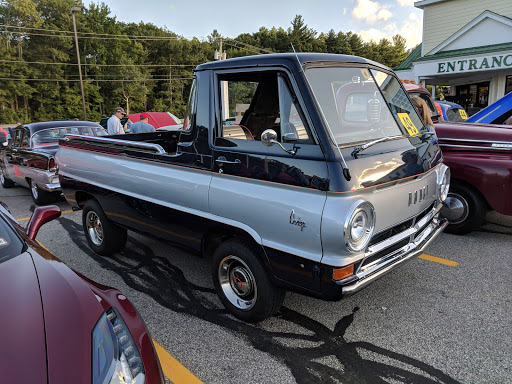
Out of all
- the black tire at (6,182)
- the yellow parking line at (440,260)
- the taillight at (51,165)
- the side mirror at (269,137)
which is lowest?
the yellow parking line at (440,260)

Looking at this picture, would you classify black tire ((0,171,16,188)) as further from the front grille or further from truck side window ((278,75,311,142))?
the front grille

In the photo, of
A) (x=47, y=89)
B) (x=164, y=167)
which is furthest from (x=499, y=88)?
(x=47, y=89)

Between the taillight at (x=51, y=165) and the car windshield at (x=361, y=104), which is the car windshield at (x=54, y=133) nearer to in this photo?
the taillight at (x=51, y=165)

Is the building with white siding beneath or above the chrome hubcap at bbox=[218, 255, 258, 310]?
above

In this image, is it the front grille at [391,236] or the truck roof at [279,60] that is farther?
the truck roof at [279,60]

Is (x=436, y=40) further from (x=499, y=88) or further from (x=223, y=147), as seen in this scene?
(x=223, y=147)

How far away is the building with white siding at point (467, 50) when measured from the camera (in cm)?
1636

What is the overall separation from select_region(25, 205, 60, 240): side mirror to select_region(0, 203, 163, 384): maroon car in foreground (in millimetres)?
340

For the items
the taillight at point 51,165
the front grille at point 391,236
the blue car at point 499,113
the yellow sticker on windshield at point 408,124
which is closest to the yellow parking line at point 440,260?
the front grille at point 391,236

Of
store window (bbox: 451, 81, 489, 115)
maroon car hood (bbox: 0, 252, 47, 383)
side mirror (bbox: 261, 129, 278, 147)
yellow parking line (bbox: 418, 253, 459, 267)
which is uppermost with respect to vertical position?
store window (bbox: 451, 81, 489, 115)

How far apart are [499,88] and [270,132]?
19190 mm

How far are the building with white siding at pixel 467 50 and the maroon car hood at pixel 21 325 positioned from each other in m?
18.8

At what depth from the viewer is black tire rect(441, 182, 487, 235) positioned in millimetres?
4926

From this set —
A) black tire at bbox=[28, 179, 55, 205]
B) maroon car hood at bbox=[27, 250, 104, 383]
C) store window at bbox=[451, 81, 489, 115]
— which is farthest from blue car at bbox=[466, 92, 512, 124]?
store window at bbox=[451, 81, 489, 115]
